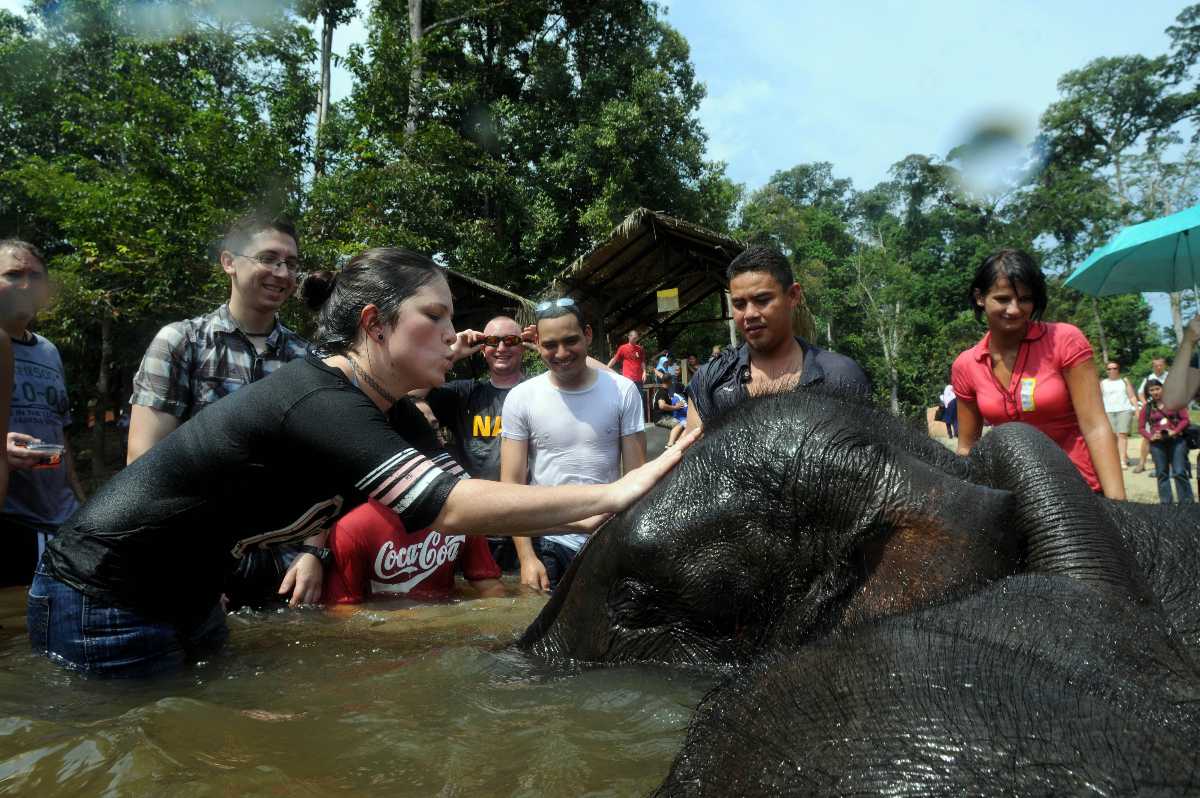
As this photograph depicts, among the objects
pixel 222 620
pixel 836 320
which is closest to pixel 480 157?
pixel 222 620

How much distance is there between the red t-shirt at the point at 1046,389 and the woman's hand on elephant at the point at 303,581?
358cm

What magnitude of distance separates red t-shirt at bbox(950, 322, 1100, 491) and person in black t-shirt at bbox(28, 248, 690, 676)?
7.52 ft

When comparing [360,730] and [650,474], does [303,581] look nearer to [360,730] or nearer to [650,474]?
[360,730]

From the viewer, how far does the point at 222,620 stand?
3.46 m

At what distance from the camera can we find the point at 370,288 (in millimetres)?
2973

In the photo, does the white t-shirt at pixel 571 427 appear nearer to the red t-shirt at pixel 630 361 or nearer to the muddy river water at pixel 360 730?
the muddy river water at pixel 360 730

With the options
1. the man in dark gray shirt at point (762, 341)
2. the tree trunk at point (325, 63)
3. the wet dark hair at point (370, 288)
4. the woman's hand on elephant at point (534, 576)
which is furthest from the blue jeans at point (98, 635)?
the tree trunk at point (325, 63)

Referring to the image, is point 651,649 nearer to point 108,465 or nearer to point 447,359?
point 447,359

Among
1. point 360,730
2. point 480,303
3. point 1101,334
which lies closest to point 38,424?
point 360,730

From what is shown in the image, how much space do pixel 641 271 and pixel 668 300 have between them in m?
2.08

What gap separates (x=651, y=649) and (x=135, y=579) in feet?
6.99

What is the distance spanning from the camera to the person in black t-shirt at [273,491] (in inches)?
106

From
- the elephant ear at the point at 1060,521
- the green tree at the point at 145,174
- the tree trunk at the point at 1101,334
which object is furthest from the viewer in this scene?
the tree trunk at the point at 1101,334

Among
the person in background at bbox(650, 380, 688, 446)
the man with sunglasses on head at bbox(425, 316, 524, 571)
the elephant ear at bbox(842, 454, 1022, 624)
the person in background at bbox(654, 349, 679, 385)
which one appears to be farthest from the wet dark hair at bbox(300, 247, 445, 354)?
the person in background at bbox(654, 349, 679, 385)
